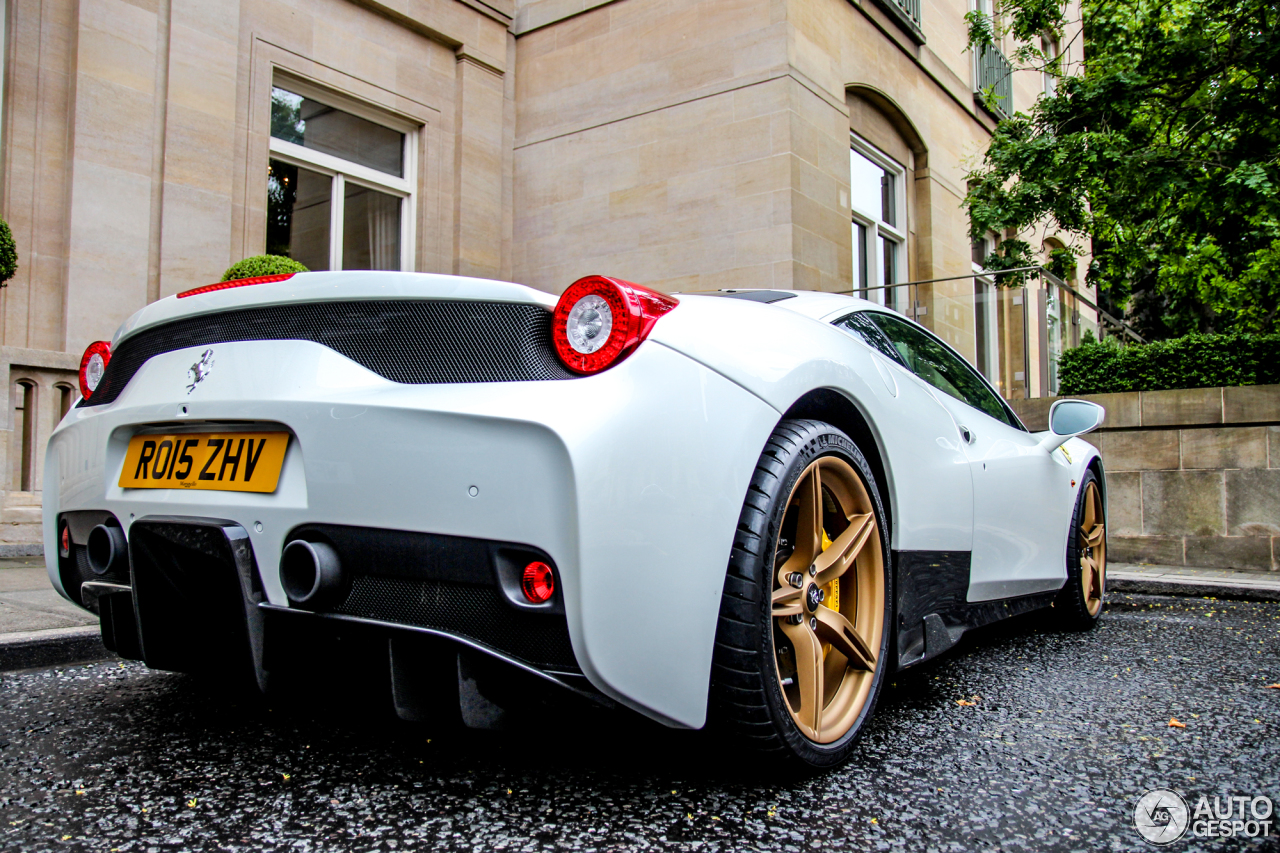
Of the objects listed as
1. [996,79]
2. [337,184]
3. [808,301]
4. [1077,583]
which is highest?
[996,79]

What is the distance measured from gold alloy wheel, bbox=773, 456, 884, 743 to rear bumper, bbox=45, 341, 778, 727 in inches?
12.5

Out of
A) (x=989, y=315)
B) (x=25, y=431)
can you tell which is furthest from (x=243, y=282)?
(x=989, y=315)

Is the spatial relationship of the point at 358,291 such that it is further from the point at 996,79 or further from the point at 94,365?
the point at 996,79

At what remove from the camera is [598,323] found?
1.73 m

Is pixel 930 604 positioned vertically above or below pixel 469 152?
below

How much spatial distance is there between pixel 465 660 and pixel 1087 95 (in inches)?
347

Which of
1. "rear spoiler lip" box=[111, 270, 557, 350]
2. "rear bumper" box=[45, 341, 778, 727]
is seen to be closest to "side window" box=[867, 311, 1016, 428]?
"rear bumper" box=[45, 341, 778, 727]

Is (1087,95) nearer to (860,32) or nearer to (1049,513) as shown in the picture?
(860,32)

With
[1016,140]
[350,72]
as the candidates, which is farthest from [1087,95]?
[350,72]

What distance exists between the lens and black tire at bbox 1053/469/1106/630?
392cm

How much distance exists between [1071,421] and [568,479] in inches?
110

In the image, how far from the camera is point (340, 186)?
10164mm

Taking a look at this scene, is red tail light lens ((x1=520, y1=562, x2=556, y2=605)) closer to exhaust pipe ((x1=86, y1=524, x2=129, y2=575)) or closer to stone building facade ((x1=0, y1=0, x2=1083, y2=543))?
exhaust pipe ((x1=86, y1=524, x2=129, y2=575))

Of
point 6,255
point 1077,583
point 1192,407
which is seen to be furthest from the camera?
point 1192,407
